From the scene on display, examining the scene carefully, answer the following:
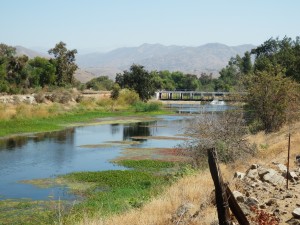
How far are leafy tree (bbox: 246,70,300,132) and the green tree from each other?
186 ft

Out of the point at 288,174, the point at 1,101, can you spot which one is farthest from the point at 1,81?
the point at 288,174

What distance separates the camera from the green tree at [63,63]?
3337 inches

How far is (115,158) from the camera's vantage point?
29.3 metres

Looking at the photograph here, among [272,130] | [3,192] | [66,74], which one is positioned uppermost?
[66,74]

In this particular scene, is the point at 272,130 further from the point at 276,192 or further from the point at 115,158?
the point at 276,192

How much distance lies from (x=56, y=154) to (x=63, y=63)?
56986 millimetres

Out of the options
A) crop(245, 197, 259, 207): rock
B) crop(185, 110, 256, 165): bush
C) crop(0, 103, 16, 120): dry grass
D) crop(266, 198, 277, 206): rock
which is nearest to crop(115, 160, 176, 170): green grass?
crop(185, 110, 256, 165): bush

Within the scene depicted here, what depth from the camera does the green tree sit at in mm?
84750

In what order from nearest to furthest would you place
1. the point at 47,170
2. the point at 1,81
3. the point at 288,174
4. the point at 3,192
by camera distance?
1. the point at 288,174
2. the point at 3,192
3. the point at 47,170
4. the point at 1,81

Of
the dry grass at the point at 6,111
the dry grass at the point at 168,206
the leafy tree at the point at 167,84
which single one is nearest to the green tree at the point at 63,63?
the dry grass at the point at 6,111

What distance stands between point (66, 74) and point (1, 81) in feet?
78.4

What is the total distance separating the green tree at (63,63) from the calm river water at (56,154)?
38908 millimetres

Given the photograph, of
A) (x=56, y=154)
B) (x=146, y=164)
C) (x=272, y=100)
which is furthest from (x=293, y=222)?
(x=56, y=154)

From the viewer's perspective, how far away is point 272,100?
3064 centimetres
